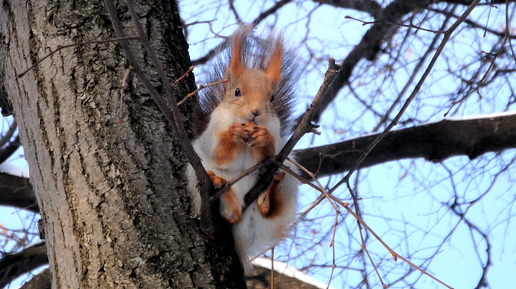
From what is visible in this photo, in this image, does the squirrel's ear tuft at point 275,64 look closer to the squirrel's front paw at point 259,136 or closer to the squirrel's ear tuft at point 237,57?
the squirrel's ear tuft at point 237,57

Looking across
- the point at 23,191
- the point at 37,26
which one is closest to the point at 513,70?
the point at 37,26

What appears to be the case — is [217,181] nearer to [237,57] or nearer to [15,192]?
[237,57]

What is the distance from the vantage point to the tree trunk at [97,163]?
1.52 metres

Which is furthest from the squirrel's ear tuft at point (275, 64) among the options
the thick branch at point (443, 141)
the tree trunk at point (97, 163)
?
the thick branch at point (443, 141)

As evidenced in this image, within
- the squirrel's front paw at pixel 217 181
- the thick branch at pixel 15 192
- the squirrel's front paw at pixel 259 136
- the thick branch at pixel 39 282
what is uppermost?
the thick branch at pixel 15 192

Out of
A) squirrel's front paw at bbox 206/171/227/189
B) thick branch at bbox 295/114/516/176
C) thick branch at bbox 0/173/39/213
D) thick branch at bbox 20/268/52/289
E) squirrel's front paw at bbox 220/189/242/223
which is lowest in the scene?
squirrel's front paw at bbox 220/189/242/223

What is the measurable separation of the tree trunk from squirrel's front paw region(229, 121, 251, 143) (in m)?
0.22

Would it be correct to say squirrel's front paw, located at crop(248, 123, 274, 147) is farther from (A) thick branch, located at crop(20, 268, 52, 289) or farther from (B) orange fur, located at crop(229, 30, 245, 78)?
(A) thick branch, located at crop(20, 268, 52, 289)

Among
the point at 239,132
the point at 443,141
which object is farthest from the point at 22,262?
the point at 443,141

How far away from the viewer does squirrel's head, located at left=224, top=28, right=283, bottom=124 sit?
5.40 ft

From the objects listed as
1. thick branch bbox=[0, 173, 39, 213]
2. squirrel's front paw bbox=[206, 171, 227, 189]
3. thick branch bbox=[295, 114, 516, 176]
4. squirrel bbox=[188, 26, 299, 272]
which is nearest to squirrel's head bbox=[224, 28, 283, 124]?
squirrel bbox=[188, 26, 299, 272]

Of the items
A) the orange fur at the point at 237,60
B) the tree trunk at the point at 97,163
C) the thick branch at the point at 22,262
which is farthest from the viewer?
the thick branch at the point at 22,262

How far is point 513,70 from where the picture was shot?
2.89 meters

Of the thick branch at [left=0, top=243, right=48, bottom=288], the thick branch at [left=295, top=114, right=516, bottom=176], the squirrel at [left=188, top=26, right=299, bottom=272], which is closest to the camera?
the squirrel at [left=188, top=26, right=299, bottom=272]
